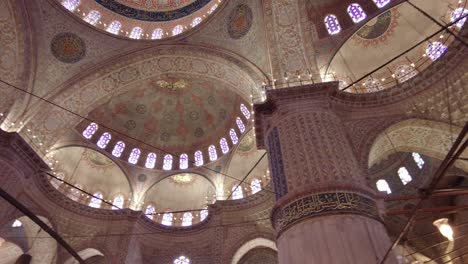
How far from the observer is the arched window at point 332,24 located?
34.9 ft

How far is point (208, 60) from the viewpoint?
12.5 m

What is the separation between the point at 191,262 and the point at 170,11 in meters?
10.2

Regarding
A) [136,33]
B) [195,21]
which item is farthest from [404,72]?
[136,33]

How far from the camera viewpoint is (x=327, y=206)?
20.7 feet

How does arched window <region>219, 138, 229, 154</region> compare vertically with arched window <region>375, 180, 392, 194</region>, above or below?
above

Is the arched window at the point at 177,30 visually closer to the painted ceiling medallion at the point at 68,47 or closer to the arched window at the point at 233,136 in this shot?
the painted ceiling medallion at the point at 68,47

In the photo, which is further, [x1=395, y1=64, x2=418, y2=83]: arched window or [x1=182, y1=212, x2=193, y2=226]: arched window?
[x1=182, y1=212, x2=193, y2=226]: arched window

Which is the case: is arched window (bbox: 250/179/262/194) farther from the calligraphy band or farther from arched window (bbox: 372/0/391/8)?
arched window (bbox: 372/0/391/8)

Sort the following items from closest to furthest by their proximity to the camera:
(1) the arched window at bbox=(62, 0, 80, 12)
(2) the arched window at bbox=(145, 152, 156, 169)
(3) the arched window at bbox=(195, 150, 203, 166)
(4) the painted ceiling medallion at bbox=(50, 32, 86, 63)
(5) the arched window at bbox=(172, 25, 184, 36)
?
(4) the painted ceiling medallion at bbox=(50, 32, 86, 63) → (1) the arched window at bbox=(62, 0, 80, 12) → (5) the arched window at bbox=(172, 25, 184, 36) → (2) the arched window at bbox=(145, 152, 156, 169) → (3) the arched window at bbox=(195, 150, 203, 166)

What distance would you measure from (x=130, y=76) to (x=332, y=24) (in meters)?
7.57

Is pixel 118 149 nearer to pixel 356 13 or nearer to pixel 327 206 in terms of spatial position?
pixel 356 13

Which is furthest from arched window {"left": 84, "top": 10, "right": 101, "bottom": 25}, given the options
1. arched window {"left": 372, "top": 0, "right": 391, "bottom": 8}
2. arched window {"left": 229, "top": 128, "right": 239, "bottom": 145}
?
arched window {"left": 372, "top": 0, "right": 391, "bottom": 8}

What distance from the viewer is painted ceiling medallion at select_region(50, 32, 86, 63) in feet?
40.5

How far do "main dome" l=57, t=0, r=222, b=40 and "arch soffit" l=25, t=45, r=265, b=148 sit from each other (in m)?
1.11
